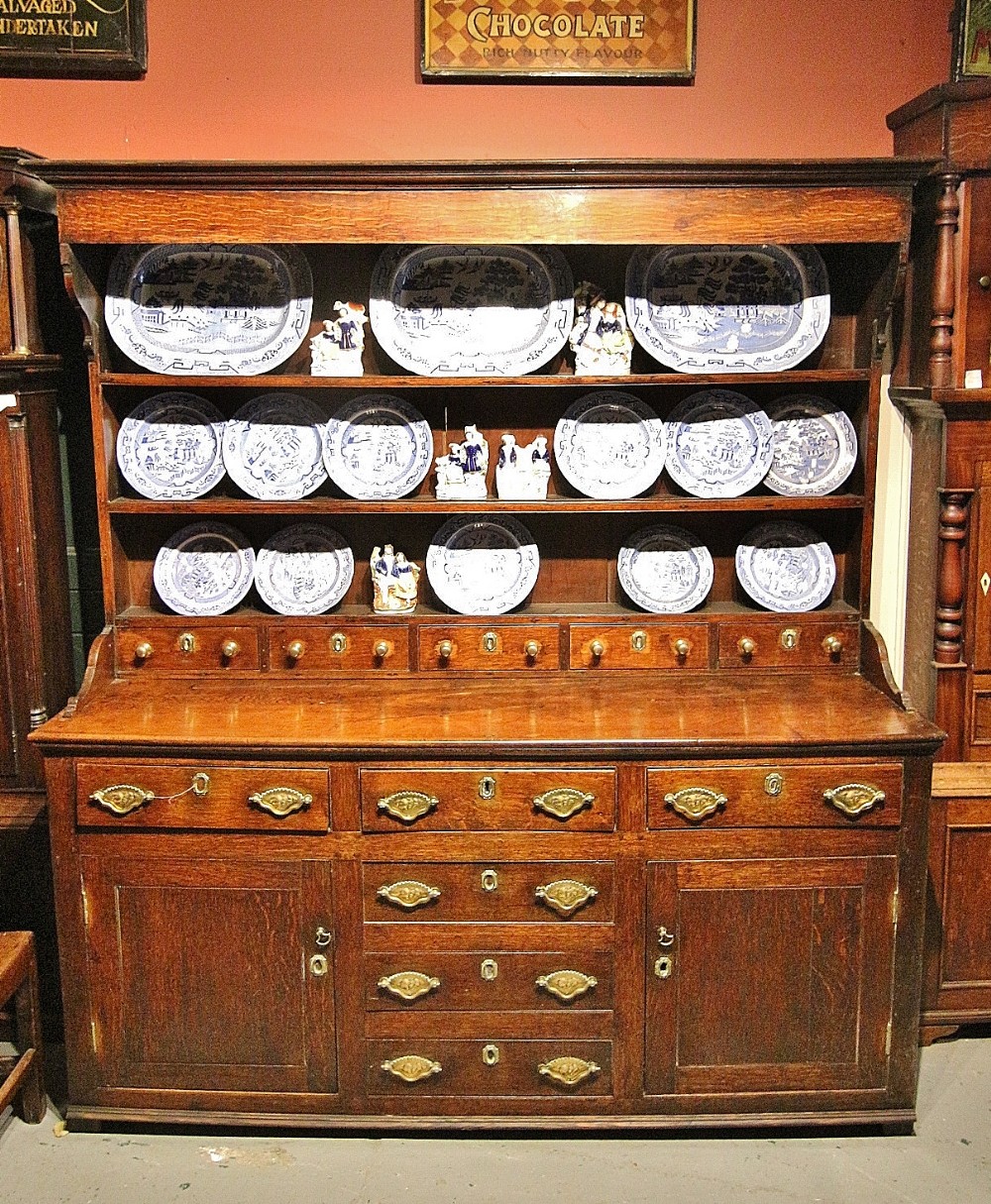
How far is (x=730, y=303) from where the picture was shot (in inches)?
116

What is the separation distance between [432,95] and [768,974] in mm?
2165

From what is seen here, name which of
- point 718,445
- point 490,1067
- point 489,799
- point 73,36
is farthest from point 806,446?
point 73,36

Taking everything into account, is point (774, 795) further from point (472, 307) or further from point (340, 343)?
point (340, 343)

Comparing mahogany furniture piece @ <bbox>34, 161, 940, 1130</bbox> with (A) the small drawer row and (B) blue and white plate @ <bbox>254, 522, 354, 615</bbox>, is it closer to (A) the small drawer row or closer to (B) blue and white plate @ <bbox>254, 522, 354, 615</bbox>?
(A) the small drawer row

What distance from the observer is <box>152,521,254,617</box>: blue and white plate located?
3.02 meters

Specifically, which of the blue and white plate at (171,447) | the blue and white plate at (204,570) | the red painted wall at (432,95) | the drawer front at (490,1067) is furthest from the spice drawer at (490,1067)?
the red painted wall at (432,95)

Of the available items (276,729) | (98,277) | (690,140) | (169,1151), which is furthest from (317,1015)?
(690,140)

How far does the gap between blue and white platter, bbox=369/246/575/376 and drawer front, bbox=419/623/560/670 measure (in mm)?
607

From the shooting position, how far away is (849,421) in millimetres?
2996

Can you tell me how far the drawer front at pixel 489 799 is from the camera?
8.48 feet

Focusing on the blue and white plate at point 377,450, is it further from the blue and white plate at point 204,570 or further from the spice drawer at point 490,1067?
the spice drawer at point 490,1067

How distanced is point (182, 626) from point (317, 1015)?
959mm

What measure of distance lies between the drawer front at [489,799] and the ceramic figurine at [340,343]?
97 cm

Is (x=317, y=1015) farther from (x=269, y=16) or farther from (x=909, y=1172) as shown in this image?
(x=269, y=16)
